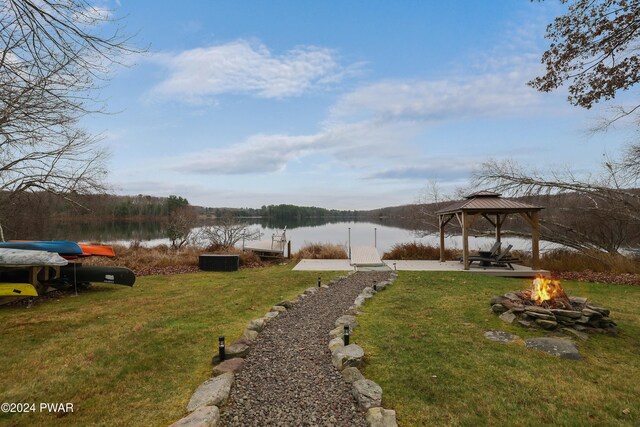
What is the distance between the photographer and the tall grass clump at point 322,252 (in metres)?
13.6

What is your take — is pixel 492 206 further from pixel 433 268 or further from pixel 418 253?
pixel 418 253

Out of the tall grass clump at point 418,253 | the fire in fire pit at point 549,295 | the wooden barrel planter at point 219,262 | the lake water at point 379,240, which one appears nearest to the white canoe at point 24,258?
the wooden barrel planter at point 219,262

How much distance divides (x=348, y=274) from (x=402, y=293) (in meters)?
2.69

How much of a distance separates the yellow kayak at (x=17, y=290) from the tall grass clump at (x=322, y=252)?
9004mm

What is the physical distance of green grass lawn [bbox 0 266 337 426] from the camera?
2689 mm

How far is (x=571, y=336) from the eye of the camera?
4.37 m

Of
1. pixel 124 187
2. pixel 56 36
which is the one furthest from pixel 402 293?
pixel 124 187

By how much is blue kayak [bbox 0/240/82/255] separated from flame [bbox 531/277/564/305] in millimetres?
9885

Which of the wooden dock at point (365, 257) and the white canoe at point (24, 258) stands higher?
the white canoe at point (24, 258)

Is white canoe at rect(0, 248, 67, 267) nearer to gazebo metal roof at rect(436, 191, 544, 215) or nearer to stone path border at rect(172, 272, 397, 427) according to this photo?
stone path border at rect(172, 272, 397, 427)

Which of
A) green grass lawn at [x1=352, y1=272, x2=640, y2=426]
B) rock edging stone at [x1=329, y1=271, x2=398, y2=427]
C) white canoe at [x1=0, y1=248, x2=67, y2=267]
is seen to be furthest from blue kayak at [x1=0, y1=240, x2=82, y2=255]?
green grass lawn at [x1=352, y1=272, x2=640, y2=426]

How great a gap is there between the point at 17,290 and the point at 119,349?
4.04 metres

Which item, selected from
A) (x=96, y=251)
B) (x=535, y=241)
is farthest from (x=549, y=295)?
(x=96, y=251)

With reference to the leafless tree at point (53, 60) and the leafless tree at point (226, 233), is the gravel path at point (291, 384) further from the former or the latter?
the leafless tree at point (226, 233)
